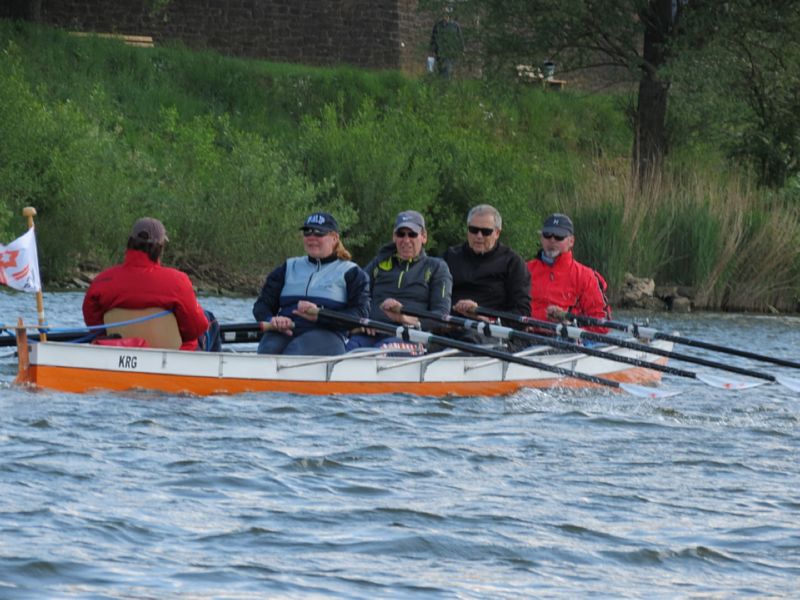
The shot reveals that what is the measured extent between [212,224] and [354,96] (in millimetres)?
13281

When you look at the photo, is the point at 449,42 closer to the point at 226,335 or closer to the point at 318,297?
the point at 226,335

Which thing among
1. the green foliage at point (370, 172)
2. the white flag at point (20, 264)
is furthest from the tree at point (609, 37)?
the white flag at point (20, 264)

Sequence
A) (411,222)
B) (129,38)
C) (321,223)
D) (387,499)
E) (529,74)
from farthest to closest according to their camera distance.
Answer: (129,38) → (529,74) → (411,222) → (321,223) → (387,499)

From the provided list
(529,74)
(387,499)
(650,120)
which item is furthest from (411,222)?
(529,74)

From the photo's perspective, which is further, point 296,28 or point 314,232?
point 296,28

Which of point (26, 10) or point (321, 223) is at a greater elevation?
point (26, 10)

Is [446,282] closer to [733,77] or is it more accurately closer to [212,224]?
[212,224]

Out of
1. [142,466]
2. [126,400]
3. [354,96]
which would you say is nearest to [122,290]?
[126,400]

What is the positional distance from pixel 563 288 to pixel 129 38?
88.0 feet

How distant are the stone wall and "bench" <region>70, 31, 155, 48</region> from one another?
734mm

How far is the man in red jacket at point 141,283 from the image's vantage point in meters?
11.3

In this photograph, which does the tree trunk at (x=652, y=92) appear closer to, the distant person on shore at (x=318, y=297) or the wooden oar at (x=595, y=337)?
the wooden oar at (x=595, y=337)

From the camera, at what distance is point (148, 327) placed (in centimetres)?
1155

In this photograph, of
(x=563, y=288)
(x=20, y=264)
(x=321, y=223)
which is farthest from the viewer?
(x=563, y=288)
